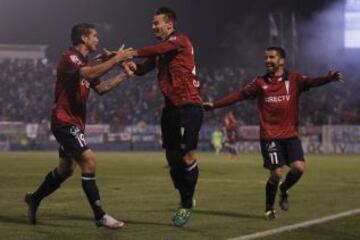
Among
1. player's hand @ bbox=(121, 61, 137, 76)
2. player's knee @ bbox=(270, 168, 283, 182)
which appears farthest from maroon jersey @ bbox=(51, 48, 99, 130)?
player's knee @ bbox=(270, 168, 283, 182)

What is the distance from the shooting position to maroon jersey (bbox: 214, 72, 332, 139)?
10.4 metres

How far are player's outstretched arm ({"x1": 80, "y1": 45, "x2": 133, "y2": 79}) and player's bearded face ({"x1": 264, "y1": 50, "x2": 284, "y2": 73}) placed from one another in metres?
2.64

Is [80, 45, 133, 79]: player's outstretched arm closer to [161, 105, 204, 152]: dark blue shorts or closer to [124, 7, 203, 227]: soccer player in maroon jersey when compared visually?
[124, 7, 203, 227]: soccer player in maroon jersey

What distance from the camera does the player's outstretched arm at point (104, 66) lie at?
27.3 ft

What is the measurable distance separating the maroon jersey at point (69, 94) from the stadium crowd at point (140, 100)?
133 ft

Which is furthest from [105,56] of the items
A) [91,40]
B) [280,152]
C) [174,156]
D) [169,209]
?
[169,209]

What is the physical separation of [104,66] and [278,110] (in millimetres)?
3094

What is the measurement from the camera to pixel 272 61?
1042 centimetres

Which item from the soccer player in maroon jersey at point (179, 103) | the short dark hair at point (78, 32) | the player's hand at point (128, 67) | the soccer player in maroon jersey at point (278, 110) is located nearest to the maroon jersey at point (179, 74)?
the soccer player in maroon jersey at point (179, 103)

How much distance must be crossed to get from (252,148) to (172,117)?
3829 cm

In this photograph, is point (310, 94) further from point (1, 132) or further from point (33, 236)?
point (33, 236)

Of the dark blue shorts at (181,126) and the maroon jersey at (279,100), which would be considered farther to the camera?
the maroon jersey at (279,100)

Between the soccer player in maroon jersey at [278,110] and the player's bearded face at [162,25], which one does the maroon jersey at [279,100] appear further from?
the player's bearded face at [162,25]

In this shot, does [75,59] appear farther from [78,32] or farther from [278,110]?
[278,110]
